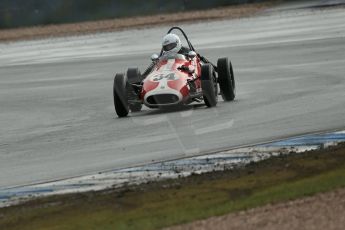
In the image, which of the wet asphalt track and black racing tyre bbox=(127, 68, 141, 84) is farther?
black racing tyre bbox=(127, 68, 141, 84)

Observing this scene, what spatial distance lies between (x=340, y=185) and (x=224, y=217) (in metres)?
1.21

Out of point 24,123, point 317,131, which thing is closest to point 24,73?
point 24,123

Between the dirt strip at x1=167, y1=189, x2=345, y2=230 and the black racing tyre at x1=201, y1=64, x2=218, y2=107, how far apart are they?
22.0ft

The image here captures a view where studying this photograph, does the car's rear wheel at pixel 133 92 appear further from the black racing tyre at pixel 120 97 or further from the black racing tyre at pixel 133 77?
the black racing tyre at pixel 120 97

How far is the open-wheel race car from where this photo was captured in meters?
15.1

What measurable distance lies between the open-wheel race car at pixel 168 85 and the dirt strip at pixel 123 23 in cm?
2114

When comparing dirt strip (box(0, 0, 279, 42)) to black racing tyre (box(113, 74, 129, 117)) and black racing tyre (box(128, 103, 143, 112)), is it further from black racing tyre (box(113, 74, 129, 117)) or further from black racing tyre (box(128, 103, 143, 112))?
black racing tyre (box(113, 74, 129, 117))

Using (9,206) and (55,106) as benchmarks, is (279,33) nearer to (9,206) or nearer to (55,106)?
(55,106)

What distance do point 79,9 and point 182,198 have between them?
29.9 metres

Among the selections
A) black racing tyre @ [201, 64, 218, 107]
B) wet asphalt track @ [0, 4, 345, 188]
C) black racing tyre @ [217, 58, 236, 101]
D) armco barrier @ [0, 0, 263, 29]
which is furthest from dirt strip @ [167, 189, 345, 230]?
armco barrier @ [0, 0, 263, 29]

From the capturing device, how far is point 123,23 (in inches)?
1543

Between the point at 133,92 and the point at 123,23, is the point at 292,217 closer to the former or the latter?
the point at 133,92

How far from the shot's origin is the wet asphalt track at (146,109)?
39.7 feet

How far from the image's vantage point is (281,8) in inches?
1559
